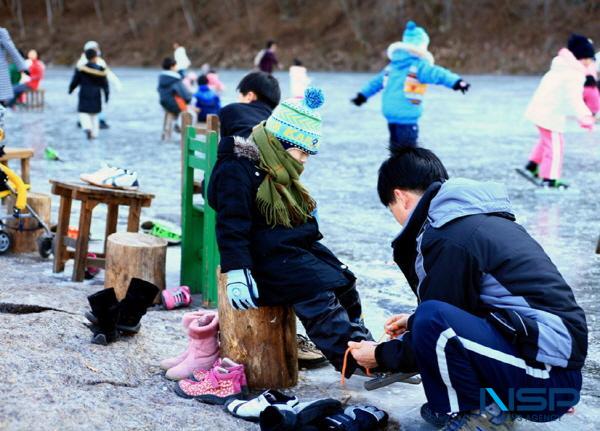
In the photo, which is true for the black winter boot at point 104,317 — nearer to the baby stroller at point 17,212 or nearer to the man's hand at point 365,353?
the man's hand at point 365,353

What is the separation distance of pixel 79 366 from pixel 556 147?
784 centimetres

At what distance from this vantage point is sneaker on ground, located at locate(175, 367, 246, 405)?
Answer: 4.43 meters

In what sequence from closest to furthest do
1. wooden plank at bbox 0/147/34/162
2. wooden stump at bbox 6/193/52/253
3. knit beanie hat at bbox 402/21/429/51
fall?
wooden stump at bbox 6/193/52/253 < wooden plank at bbox 0/147/34/162 < knit beanie hat at bbox 402/21/429/51

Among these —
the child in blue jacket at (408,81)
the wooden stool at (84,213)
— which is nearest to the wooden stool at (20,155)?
the wooden stool at (84,213)

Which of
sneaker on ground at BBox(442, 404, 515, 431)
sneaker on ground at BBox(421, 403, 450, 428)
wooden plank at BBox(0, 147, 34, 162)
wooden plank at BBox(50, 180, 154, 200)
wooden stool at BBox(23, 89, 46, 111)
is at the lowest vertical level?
wooden stool at BBox(23, 89, 46, 111)

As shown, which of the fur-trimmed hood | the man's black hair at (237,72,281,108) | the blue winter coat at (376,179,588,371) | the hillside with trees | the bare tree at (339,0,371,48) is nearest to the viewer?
the blue winter coat at (376,179,588,371)

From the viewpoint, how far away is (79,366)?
180 inches

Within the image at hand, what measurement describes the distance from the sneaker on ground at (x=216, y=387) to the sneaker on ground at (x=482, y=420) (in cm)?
108

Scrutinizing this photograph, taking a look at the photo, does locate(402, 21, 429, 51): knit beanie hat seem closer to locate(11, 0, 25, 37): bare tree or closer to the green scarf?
the green scarf

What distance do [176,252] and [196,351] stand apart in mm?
3117

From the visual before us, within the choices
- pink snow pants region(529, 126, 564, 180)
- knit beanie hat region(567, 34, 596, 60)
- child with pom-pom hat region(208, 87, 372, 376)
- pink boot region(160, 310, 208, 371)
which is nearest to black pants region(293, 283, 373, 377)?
child with pom-pom hat region(208, 87, 372, 376)

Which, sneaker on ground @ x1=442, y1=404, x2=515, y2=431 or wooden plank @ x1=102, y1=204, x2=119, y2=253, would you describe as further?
wooden plank @ x1=102, y1=204, x2=119, y2=253

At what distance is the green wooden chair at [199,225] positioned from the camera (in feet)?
19.5

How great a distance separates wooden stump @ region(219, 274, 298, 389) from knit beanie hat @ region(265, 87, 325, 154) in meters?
0.72
